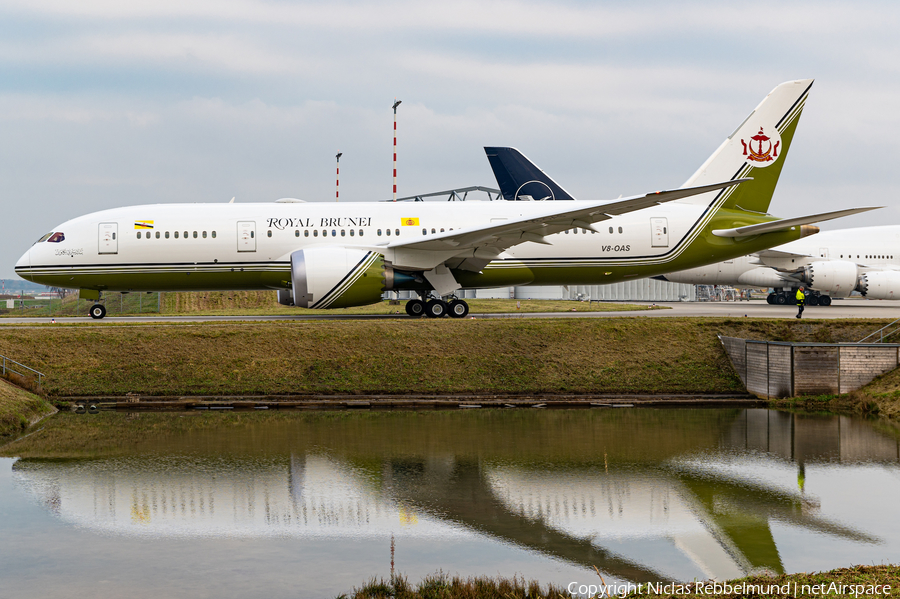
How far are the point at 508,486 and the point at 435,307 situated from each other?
13376mm

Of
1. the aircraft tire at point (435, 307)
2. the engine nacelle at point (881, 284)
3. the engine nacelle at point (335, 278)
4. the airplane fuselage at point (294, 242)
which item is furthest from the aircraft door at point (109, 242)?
the engine nacelle at point (881, 284)

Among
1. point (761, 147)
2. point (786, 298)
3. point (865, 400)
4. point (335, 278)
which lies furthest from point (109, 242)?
point (786, 298)

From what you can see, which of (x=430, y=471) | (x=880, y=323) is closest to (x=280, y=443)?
(x=430, y=471)

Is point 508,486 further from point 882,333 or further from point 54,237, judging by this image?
point 54,237

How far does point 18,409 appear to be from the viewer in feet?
53.3

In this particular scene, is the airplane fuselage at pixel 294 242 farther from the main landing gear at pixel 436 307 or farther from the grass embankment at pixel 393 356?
the grass embankment at pixel 393 356

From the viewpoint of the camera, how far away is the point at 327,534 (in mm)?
9125

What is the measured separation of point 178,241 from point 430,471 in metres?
14.9

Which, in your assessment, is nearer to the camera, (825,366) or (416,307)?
(825,366)

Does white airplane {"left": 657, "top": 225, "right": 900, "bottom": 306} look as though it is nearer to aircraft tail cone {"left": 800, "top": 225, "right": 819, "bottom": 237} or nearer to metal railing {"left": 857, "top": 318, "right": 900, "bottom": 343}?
aircraft tail cone {"left": 800, "top": 225, "right": 819, "bottom": 237}

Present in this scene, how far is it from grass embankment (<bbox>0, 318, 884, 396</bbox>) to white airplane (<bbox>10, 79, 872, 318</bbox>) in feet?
6.42

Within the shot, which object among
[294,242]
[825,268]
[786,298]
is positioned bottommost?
[786,298]

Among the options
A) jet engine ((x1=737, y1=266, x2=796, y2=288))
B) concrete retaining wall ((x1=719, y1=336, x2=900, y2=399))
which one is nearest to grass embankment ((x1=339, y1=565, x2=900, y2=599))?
concrete retaining wall ((x1=719, y1=336, x2=900, y2=399))

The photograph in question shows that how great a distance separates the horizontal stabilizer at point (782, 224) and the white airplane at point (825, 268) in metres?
12.5
